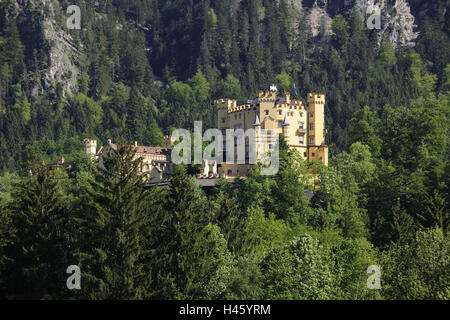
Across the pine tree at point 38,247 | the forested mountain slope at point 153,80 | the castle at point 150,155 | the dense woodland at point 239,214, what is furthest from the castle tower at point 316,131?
the forested mountain slope at point 153,80

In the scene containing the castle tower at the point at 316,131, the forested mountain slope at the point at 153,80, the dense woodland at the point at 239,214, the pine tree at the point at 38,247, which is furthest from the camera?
the forested mountain slope at the point at 153,80

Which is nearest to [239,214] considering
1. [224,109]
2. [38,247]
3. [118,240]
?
[224,109]

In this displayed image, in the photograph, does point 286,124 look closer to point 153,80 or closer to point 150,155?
point 150,155

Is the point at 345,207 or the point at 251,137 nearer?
the point at 345,207

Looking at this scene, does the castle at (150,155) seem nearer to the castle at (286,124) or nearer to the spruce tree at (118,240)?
the castle at (286,124)

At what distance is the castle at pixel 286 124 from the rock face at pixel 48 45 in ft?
314

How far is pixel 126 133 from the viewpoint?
159375mm

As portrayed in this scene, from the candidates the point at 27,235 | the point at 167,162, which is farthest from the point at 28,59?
the point at 27,235

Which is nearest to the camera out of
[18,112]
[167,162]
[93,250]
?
[93,250]

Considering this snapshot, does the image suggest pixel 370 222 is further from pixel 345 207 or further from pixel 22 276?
pixel 22 276

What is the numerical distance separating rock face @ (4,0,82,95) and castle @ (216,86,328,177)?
9584cm

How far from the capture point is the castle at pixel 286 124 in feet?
314

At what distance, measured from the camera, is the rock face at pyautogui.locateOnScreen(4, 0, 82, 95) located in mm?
187875

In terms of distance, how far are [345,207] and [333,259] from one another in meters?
22.0
